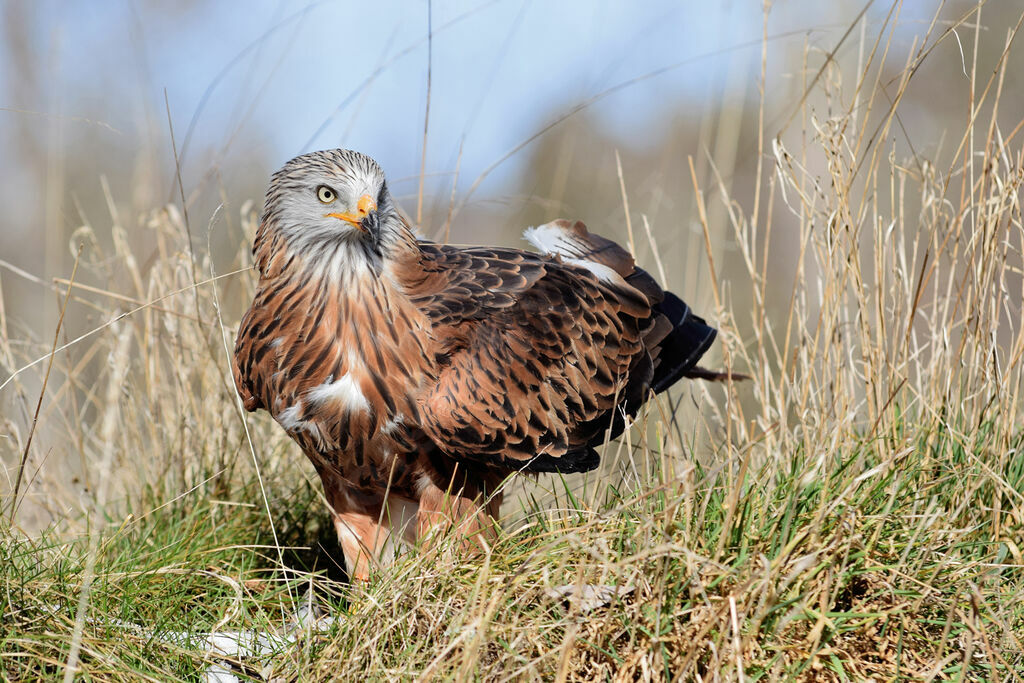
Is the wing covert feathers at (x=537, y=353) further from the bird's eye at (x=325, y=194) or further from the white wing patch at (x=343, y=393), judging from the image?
the bird's eye at (x=325, y=194)

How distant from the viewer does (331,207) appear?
10.5 ft

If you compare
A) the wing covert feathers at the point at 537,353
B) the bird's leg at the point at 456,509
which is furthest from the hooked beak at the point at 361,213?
the bird's leg at the point at 456,509

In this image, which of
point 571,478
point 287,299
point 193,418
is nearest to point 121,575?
point 287,299

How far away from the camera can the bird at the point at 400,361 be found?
315 cm

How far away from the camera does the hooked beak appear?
307 centimetres

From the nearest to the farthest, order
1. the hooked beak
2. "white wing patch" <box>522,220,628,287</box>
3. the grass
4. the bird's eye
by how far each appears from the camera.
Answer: the grass, the hooked beak, the bird's eye, "white wing patch" <box>522,220,628,287</box>

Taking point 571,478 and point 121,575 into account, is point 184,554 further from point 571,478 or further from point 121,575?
point 571,478

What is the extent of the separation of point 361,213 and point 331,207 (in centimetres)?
15

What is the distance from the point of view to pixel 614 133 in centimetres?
1648

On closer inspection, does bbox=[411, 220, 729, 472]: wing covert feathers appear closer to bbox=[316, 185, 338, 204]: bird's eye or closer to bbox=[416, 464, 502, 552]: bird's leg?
bbox=[416, 464, 502, 552]: bird's leg

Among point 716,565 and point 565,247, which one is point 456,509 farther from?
point 565,247

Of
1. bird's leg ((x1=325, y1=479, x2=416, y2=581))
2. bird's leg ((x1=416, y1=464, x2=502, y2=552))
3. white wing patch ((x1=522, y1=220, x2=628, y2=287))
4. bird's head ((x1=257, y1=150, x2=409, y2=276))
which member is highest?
bird's head ((x1=257, y1=150, x2=409, y2=276))

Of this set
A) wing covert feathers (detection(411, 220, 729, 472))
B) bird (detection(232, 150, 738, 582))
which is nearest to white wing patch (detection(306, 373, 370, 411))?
bird (detection(232, 150, 738, 582))

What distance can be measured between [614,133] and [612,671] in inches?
589
